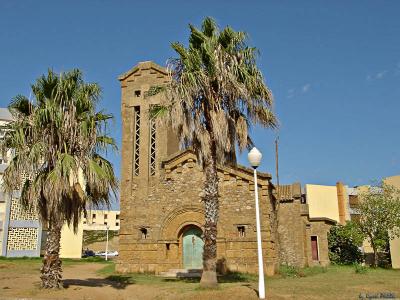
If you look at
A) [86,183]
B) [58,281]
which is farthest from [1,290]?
[86,183]

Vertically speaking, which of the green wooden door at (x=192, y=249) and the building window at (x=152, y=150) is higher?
the building window at (x=152, y=150)

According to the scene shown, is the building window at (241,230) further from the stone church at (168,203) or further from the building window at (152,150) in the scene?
the building window at (152,150)

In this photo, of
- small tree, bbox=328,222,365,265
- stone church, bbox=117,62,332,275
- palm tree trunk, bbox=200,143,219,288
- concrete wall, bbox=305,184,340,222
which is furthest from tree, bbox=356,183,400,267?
palm tree trunk, bbox=200,143,219,288

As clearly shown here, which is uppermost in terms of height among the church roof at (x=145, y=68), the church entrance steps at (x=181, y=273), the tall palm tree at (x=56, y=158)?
the church roof at (x=145, y=68)

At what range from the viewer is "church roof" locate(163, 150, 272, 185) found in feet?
79.2

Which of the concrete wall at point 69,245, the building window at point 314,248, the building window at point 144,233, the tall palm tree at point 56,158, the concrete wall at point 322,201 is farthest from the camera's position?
the concrete wall at point 322,201

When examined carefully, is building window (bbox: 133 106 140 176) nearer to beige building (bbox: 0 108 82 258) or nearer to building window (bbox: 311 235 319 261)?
building window (bbox: 311 235 319 261)

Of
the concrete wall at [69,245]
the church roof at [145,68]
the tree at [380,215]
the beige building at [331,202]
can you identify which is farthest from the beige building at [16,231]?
the beige building at [331,202]

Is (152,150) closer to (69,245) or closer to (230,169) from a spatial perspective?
(230,169)

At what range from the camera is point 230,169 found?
81.3 feet

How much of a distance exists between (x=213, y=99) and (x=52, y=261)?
27.6ft

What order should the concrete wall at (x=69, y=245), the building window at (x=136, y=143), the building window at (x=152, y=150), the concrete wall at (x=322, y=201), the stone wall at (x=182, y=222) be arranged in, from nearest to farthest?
the stone wall at (x=182, y=222), the building window at (x=152, y=150), the building window at (x=136, y=143), the concrete wall at (x=69, y=245), the concrete wall at (x=322, y=201)

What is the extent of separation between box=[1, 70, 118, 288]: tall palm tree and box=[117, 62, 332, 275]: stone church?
24.3 ft

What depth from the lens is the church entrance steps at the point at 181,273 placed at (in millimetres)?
23203
